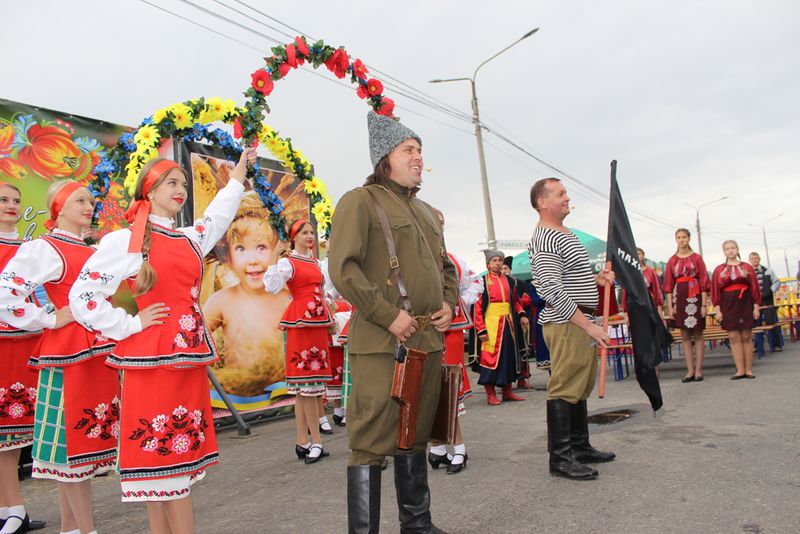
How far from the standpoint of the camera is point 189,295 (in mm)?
3008

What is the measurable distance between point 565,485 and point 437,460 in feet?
3.58

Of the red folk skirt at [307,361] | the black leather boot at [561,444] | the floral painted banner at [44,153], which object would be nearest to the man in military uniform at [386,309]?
the black leather boot at [561,444]

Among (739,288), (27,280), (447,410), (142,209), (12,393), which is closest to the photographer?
(142,209)

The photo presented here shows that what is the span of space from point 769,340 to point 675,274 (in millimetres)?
5157

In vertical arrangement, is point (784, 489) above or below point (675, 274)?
below

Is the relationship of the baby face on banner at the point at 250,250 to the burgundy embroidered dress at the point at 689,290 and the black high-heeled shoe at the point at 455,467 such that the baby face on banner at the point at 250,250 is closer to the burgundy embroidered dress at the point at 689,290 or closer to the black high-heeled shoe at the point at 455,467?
the black high-heeled shoe at the point at 455,467

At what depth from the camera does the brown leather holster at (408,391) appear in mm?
2824

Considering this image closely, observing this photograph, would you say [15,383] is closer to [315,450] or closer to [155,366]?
[155,366]

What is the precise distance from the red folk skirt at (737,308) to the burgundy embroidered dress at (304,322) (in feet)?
19.4

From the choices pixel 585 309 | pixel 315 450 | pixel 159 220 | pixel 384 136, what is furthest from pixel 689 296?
pixel 159 220

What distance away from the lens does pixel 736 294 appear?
29.2ft

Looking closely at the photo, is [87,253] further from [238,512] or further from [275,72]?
[275,72]

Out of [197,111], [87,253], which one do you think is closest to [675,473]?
[87,253]

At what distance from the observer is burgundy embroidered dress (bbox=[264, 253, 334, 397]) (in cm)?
595
